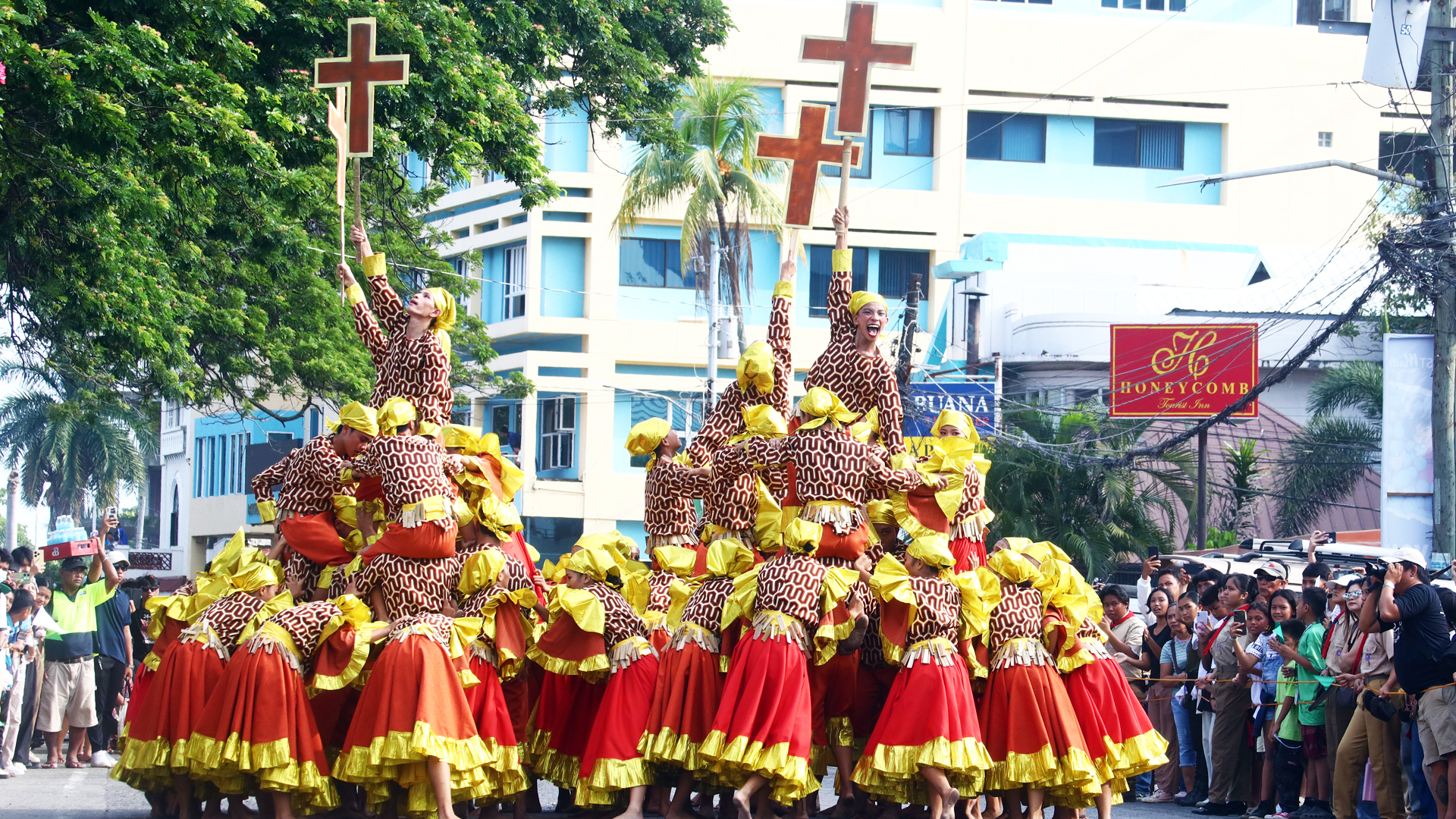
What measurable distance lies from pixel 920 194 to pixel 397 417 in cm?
2386

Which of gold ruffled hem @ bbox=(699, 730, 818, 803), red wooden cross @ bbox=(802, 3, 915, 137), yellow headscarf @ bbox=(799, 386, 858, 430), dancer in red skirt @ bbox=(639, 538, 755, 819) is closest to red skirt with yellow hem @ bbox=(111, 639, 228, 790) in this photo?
dancer in red skirt @ bbox=(639, 538, 755, 819)

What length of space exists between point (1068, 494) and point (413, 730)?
1538 cm

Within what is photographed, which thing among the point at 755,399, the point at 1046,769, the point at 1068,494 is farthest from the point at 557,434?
the point at 1046,769

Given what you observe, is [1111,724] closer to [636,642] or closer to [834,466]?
[834,466]

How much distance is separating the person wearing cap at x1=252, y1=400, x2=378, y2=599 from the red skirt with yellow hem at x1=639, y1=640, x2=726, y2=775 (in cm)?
190

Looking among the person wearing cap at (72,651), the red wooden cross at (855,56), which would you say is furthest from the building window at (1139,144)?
the person wearing cap at (72,651)

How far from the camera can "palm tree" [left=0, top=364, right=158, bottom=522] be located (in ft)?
161

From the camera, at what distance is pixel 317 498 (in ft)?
28.9

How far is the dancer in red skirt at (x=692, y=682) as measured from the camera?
319 inches

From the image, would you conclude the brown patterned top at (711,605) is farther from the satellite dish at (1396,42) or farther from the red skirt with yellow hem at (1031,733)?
the satellite dish at (1396,42)

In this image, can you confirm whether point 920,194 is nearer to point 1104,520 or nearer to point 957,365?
point 957,365

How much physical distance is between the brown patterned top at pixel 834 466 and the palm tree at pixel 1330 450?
18433 mm

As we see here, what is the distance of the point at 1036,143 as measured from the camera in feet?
106

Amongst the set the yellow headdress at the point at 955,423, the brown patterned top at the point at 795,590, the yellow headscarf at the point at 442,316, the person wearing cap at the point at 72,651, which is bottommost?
the person wearing cap at the point at 72,651
